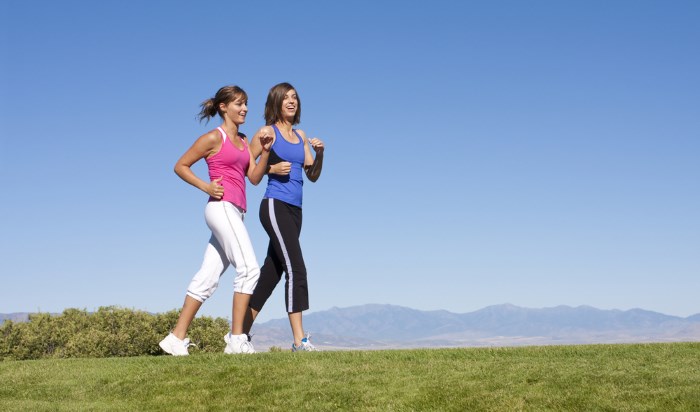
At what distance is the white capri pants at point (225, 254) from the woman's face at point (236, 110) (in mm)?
1301

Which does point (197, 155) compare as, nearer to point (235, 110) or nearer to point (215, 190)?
point (215, 190)

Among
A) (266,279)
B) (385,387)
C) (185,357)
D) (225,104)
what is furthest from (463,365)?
(225,104)

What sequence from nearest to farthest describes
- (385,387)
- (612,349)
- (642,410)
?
(642,410) < (385,387) < (612,349)

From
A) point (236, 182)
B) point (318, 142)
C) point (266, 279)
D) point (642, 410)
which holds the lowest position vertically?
point (642, 410)

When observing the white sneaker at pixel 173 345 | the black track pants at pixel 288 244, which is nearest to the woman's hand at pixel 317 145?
the black track pants at pixel 288 244

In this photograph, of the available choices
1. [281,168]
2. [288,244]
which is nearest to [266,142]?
[281,168]

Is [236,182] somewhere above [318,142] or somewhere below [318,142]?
below

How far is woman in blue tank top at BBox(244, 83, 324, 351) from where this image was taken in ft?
34.3

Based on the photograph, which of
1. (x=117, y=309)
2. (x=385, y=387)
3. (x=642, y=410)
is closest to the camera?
(x=642, y=410)

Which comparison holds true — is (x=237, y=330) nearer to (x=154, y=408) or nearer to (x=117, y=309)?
(x=154, y=408)

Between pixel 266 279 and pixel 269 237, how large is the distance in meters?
0.66

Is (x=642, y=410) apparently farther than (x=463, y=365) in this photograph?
No

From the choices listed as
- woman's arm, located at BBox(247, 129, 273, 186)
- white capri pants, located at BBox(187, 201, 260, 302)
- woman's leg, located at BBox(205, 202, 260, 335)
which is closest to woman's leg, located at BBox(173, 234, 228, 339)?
white capri pants, located at BBox(187, 201, 260, 302)

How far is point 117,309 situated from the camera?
24328 mm
